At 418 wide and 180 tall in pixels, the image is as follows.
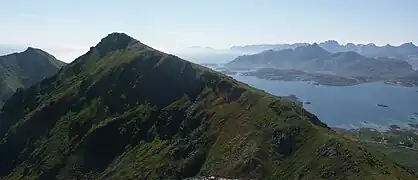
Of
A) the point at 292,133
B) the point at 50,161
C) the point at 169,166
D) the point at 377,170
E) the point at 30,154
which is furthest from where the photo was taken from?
the point at 30,154

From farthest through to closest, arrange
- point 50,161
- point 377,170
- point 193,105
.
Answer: point 50,161 → point 193,105 → point 377,170

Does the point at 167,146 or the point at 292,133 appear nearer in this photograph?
the point at 292,133

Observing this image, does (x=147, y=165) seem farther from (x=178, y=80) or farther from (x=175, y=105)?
(x=178, y=80)

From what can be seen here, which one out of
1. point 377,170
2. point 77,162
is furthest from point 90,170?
point 377,170

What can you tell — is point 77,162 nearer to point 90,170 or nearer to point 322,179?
point 90,170

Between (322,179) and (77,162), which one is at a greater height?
(322,179)

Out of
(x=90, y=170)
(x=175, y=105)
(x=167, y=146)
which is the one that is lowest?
(x=90, y=170)
